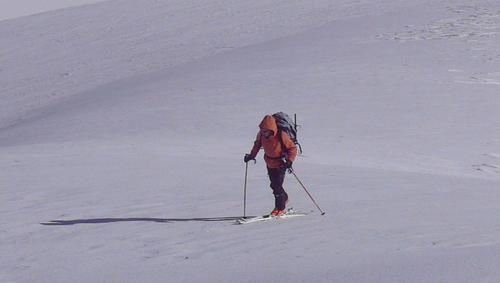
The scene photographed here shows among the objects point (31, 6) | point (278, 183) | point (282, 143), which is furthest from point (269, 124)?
point (31, 6)

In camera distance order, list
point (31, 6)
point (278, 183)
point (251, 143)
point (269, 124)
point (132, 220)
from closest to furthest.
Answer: point (269, 124), point (278, 183), point (132, 220), point (251, 143), point (31, 6)

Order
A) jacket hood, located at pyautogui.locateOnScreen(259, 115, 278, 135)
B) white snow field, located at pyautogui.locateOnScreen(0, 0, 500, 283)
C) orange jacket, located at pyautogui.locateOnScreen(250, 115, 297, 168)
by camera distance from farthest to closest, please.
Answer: orange jacket, located at pyautogui.locateOnScreen(250, 115, 297, 168)
jacket hood, located at pyautogui.locateOnScreen(259, 115, 278, 135)
white snow field, located at pyautogui.locateOnScreen(0, 0, 500, 283)

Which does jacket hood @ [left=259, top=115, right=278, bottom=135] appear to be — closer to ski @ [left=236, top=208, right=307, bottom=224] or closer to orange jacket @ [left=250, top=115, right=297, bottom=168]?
orange jacket @ [left=250, top=115, right=297, bottom=168]

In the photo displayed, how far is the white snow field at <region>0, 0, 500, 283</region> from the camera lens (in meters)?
8.01

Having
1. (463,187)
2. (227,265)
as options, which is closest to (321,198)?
(463,187)

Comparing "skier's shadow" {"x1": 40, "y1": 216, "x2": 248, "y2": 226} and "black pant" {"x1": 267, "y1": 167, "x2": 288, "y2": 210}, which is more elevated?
"black pant" {"x1": 267, "y1": 167, "x2": 288, "y2": 210}

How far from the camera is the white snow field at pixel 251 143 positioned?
8.01 metres

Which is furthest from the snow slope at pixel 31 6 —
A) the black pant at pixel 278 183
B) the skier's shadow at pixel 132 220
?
the black pant at pixel 278 183

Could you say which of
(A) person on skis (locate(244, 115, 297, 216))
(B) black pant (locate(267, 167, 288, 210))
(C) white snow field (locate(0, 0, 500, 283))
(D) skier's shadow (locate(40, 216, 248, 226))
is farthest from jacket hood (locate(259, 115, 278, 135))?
(D) skier's shadow (locate(40, 216, 248, 226))

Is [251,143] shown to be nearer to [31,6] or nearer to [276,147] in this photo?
[276,147]

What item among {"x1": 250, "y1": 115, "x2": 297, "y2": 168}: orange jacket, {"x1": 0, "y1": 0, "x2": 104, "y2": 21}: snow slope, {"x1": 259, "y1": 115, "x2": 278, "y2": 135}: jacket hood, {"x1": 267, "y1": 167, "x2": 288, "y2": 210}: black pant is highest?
{"x1": 0, "y1": 0, "x2": 104, "y2": 21}: snow slope

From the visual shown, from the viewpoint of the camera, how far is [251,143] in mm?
16109

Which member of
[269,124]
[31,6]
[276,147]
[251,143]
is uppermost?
[31,6]

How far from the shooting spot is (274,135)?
362 inches
